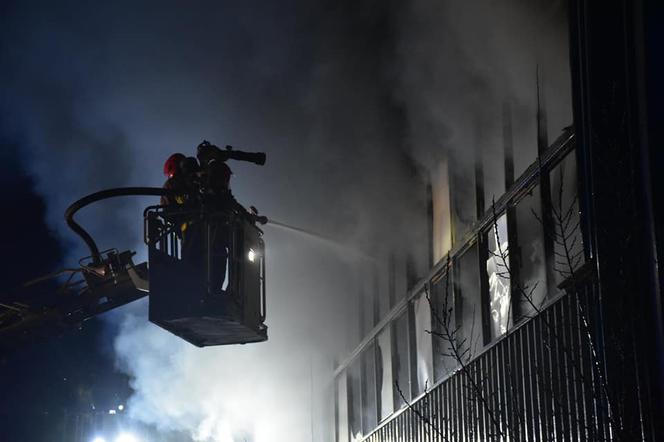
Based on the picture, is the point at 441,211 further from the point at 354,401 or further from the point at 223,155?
the point at 354,401

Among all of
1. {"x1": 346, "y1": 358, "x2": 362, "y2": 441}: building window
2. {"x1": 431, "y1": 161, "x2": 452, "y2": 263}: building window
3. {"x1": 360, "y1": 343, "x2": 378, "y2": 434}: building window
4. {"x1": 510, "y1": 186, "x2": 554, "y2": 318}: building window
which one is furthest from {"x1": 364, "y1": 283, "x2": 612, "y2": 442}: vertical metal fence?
{"x1": 346, "y1": 358, "x2": 362, "y2": 441}: building window

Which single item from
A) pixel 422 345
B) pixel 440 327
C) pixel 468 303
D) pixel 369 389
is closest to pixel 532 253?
pixel 468 303

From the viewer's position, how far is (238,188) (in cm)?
2019

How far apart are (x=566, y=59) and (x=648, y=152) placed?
187 cm

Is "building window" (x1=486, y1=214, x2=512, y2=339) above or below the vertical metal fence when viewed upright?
above

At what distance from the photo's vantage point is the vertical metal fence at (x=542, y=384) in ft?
23.2

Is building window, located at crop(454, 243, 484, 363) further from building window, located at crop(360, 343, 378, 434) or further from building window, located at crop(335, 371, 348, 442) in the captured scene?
building window, located at crop(335, 371, 348, 442)

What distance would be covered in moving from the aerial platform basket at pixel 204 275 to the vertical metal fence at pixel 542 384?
6.60 feet

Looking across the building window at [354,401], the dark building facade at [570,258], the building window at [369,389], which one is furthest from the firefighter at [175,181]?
the building window at [354,401]

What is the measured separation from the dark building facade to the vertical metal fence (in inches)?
0.8

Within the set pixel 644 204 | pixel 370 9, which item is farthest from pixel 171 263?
pixel 370 9

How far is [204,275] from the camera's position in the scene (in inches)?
330

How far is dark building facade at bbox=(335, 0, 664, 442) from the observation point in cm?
704

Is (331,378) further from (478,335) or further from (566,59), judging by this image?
(566,59)
